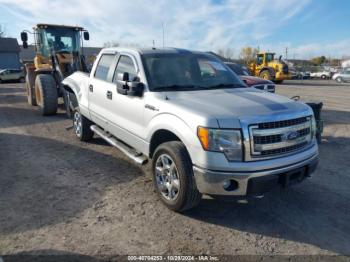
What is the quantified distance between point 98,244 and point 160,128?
4.91ft

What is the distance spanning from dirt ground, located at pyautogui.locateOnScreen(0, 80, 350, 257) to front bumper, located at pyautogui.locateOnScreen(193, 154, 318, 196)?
0.52 meters

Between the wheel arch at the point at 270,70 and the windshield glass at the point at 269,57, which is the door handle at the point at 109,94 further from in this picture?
the windshield glass at the point at 269,57

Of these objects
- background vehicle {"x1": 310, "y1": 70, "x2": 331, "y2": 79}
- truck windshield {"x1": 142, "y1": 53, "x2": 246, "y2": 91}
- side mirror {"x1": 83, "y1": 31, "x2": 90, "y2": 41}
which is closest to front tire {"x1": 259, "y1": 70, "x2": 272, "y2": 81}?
side mirror {"x1": 83, "y1": 31, "x2": 90, "y2": 41}

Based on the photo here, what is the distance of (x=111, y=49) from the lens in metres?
5.60

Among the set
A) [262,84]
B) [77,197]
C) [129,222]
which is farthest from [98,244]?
[262,84]

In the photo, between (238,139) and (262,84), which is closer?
(238,139)

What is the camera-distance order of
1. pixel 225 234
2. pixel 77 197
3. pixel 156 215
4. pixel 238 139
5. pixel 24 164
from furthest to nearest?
pixel 24 164
pixel 77 197
pixel 156 215
pixel 225 234
pixel 238 139

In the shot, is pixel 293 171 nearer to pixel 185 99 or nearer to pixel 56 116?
pixel 185 99

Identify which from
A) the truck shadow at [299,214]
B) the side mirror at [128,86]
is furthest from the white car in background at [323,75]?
the side mirror at [128,86]

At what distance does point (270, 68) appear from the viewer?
29.4m

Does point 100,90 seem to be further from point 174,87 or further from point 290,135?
point 290,135

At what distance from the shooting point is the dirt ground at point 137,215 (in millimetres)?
3277

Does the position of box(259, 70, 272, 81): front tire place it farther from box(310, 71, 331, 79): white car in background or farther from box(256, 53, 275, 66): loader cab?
box(310, 71, 331, 79): white car in background

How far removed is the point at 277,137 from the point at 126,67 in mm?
2586
